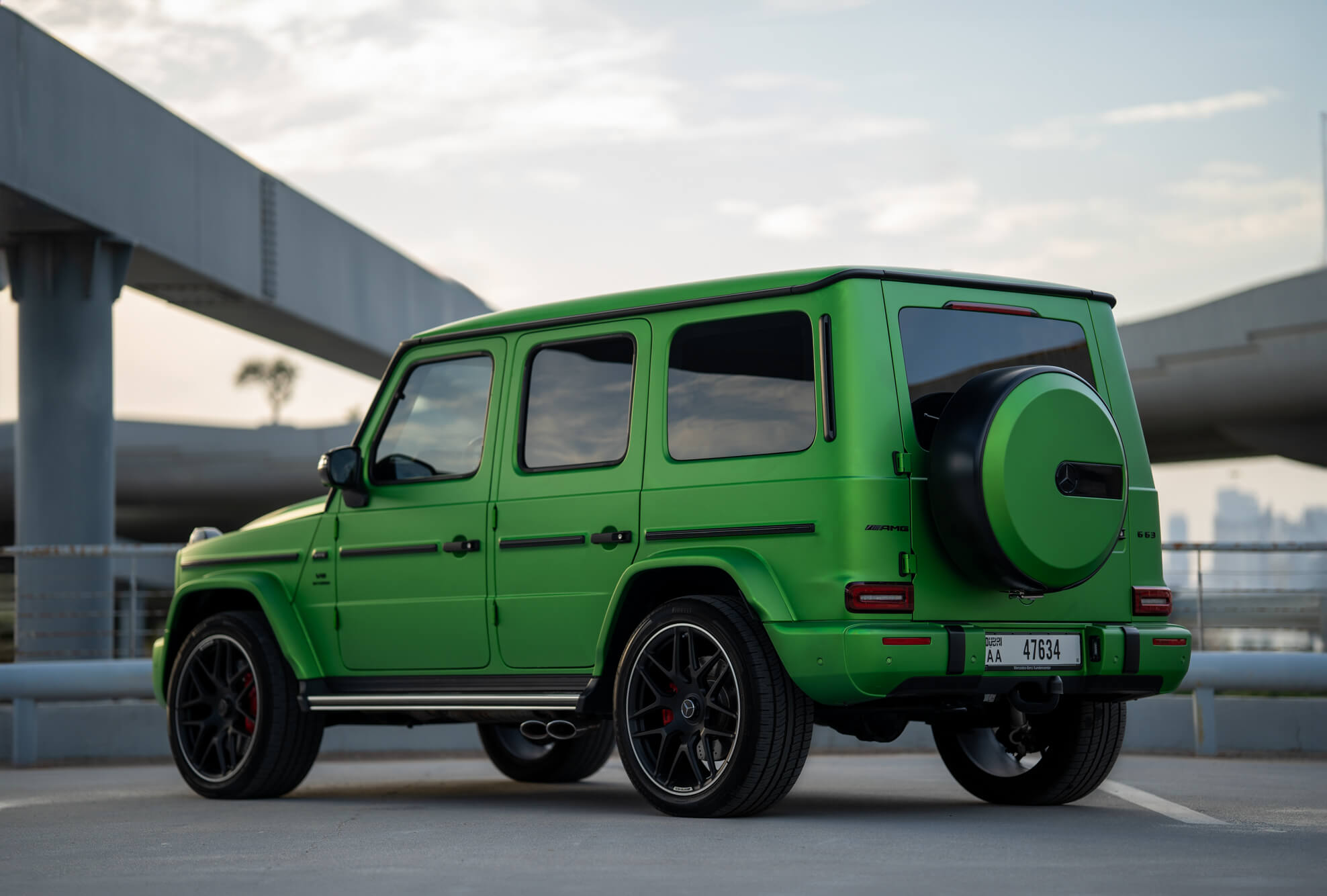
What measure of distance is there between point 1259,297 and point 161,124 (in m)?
17.3

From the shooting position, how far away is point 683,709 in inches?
279

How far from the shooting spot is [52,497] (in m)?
16.3

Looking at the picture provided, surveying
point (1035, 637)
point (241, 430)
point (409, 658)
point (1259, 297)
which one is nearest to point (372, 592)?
point (409, 658)

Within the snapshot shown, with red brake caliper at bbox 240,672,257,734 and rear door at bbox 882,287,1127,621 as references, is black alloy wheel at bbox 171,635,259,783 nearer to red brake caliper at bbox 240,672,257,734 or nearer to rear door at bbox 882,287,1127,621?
red brake caliper at bbox 240,672,257,734

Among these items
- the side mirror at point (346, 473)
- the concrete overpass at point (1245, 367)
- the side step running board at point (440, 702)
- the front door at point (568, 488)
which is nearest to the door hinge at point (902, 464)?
the front door at point (568, 488)

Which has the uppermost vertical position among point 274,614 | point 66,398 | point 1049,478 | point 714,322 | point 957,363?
point 66,398

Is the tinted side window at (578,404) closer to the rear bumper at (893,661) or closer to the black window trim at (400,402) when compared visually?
the black window trim at (400,402)

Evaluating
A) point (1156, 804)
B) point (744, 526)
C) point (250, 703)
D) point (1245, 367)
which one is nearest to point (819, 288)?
point (744, 526)

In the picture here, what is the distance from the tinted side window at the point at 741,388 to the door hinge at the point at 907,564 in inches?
22.2

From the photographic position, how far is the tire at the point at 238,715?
8.68 meters

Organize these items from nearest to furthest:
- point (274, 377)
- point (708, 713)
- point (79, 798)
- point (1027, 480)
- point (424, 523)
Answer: point (1027, 480) → point (708, 713) → point (424, 523) → point (79, 798) → point (274, 377)

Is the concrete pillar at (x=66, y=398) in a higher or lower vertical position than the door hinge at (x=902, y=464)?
higher

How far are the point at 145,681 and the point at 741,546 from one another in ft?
20.8

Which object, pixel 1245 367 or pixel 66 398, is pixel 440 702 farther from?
pixel 1245 367
